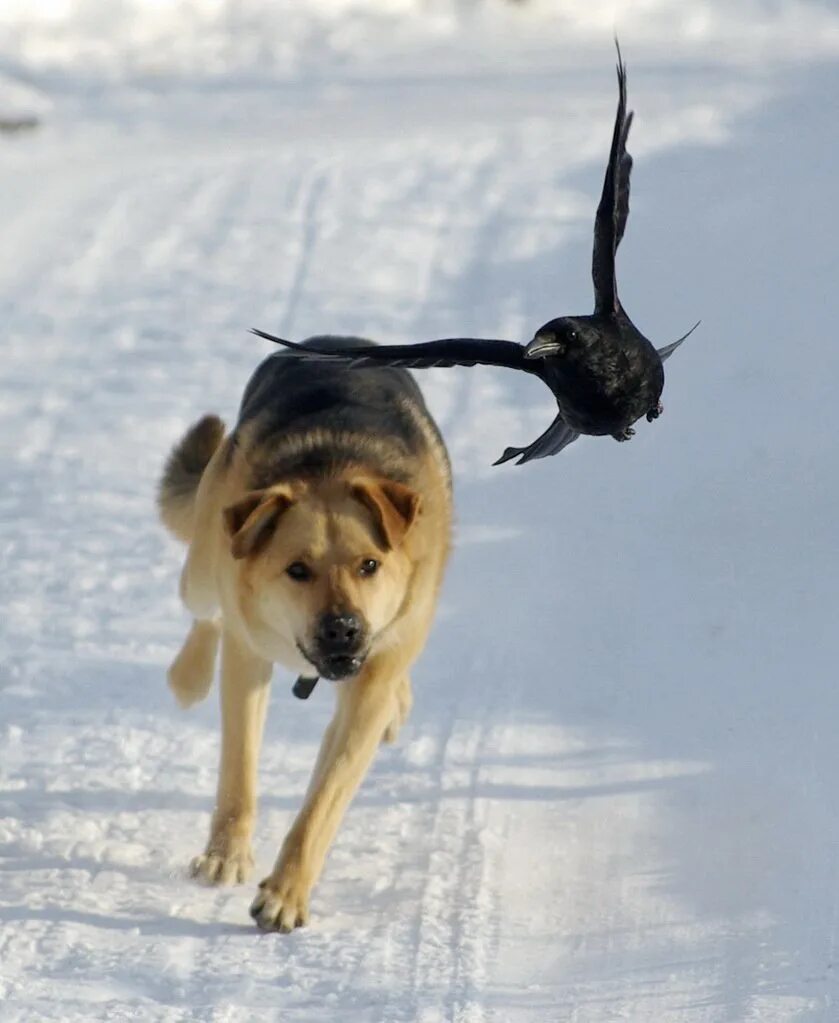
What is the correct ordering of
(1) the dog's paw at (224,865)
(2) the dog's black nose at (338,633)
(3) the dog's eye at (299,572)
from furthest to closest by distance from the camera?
(1) the dog's paw at (224,865) → (3) the dog's eye at (299,572) → (2) the dog's black nose at (338,633)

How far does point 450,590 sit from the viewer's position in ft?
24.1

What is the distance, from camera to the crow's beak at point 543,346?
330 cm

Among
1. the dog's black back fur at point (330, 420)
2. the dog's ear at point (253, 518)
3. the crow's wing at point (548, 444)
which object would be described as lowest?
the crow's wing at point (548, 444)

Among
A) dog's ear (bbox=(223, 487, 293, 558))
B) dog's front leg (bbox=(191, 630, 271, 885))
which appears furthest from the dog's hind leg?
dog's ear (bbox=(223, 487, 293, 558))

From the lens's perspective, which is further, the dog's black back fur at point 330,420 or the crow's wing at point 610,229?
the dog's black back fur at point 330,420

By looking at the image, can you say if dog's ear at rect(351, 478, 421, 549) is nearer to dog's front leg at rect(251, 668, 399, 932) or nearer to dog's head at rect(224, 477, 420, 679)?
dog's head at rect(224, 477, 420, 679)

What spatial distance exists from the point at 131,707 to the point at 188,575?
2.25 ft

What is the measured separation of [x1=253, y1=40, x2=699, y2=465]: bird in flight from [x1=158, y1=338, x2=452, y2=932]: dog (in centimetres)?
172

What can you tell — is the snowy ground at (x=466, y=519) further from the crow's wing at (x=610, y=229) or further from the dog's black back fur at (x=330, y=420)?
the crow's wing at (x=610, y=229)

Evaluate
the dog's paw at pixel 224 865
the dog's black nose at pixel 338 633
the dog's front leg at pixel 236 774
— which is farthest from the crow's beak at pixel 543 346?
the dog's paw at pixel 224 865

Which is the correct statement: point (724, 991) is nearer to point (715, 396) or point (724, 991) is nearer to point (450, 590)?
point (450, 590)

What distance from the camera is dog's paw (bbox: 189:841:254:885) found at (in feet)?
17.9

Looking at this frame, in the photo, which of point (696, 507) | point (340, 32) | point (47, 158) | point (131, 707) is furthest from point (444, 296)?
point (340, 32)

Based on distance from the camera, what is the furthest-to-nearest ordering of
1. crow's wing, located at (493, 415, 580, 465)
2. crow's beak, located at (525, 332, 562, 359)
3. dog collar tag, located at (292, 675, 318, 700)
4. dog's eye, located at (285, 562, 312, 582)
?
dog collar tag, located at (292, 675, 318, 700) → dog's eye, located at (285, 562, 312, 582) → crow's wing, located at (493, 415, 580, 465) → crow's beak, located at (525, 332, 562, 359)
